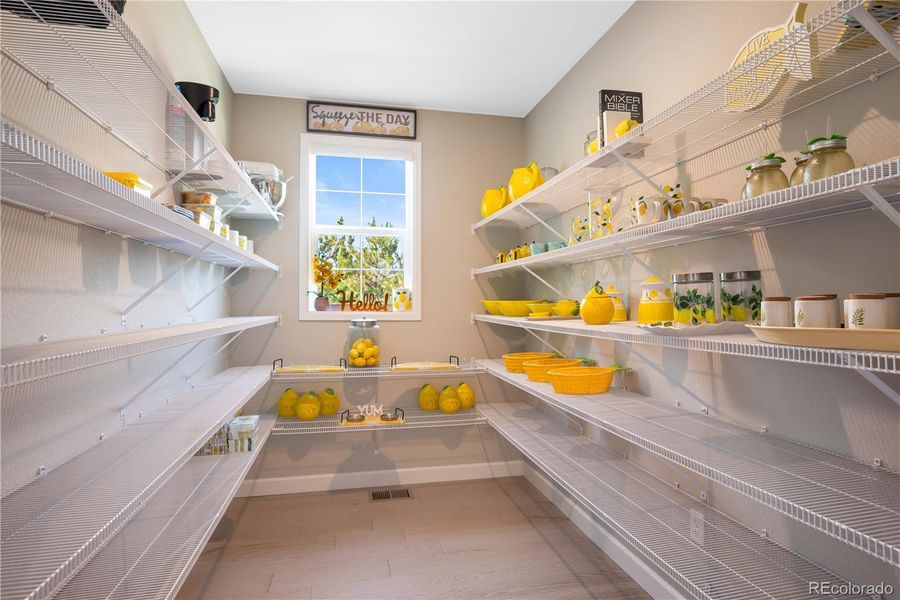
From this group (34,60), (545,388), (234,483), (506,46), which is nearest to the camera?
(34,60)

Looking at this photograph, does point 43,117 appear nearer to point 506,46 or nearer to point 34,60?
point 34,60

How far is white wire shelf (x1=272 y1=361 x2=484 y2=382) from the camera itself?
11.3ft

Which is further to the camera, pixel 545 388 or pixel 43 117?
pixel 545 388

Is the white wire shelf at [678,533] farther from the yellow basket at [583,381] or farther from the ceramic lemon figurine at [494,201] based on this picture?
the ceramic lemon figurine at [494,201]

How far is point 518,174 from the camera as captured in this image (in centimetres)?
327

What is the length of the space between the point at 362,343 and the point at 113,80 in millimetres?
2326

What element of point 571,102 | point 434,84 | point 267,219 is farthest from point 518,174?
point 267,219

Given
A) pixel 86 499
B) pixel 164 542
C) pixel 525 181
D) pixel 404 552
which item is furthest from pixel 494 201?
pixel 86 499

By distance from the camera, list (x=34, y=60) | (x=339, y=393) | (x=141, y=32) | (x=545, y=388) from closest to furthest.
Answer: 1. (x=34, y=60)
2. (x=141, y=32)
3. (x=545, y=388)
4. (x=339, y=393)

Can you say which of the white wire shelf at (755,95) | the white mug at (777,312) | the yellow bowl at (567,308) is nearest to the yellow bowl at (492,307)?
the yellow bowl at (567,308)

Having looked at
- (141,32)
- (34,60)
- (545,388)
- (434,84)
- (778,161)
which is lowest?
(545,388)

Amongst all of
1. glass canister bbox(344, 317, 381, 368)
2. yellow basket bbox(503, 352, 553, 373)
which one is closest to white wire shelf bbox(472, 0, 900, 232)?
yellow basket bbox(503, 352, 553, 373)

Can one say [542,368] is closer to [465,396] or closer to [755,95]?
[465,396]

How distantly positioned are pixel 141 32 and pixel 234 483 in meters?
2.05
